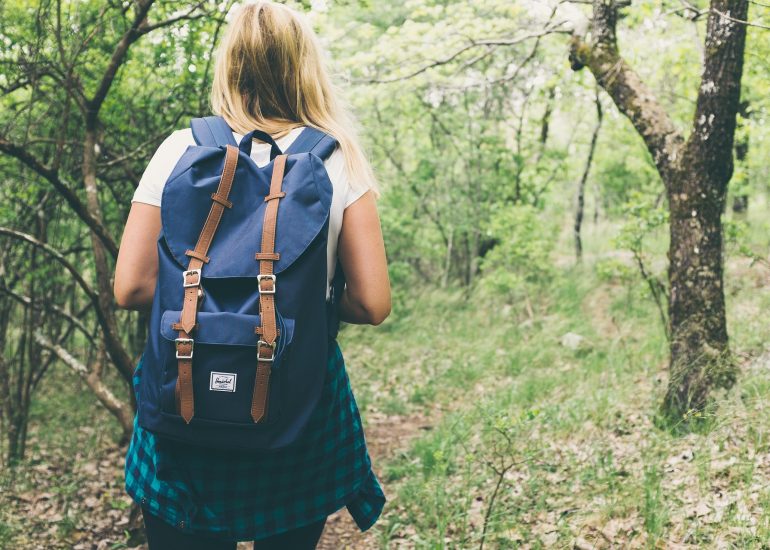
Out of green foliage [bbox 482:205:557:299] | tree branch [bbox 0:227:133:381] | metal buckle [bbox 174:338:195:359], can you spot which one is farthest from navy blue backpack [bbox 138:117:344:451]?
green foliage [bbox 482:205:557:299]

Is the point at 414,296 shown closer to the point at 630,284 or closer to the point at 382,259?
the point at 630,284

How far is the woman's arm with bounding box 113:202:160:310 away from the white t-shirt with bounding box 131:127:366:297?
0.03m

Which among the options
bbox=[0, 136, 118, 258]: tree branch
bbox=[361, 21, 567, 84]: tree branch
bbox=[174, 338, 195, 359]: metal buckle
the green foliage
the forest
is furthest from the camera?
the green foliage

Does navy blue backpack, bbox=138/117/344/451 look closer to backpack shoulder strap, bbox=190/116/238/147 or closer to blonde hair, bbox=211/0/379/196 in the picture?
backpack shoulder strap, bbox=190/116/238/147

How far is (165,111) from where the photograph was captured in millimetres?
5020

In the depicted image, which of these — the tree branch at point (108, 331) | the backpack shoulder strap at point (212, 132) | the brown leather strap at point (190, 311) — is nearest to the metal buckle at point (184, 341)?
the brown leather strap at point (190, 311)

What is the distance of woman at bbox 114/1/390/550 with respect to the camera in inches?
57.3

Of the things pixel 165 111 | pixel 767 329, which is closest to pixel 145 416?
pixel 165 111

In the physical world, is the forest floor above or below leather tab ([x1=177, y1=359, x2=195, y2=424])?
below

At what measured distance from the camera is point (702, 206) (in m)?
4.11

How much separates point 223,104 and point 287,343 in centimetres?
68

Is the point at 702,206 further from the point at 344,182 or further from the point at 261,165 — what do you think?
the point at 261,165

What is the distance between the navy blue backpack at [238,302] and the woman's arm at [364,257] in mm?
129

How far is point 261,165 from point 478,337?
298 inches
